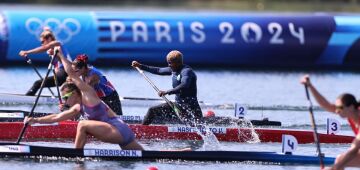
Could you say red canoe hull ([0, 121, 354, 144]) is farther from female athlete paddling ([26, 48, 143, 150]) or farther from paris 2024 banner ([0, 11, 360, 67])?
paris 2024 banner ([0, 11, 360, 67])

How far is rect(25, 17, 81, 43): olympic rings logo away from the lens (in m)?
34.6

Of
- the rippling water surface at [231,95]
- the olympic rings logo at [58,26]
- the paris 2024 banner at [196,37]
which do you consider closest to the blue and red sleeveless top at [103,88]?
the rippling water surface at [231,95]

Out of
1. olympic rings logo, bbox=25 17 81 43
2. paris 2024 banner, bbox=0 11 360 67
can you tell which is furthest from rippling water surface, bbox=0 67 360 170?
olympic rings logo, bbox=25 17 81 43

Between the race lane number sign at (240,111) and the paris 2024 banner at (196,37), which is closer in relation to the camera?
the race lane number sign at (240,111)

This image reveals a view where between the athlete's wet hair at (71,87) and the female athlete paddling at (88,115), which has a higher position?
the athlete's wet hair at (71,87)

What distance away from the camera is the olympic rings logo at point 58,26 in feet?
113

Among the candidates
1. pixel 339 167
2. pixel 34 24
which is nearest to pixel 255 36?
pixel 34 24

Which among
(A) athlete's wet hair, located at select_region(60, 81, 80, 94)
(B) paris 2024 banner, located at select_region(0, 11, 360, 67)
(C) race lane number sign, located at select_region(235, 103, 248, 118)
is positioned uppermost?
(B) paris 2024 banner, located at select_region(0, 11, 360, 67)

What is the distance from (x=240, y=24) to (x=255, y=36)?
2.07 ft

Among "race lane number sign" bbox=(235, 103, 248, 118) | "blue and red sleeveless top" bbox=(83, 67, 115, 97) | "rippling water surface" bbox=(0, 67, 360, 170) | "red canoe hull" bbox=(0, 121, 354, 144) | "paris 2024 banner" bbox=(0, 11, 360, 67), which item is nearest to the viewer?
"rippling water surface" bbox=(0, 67, 360, 170)

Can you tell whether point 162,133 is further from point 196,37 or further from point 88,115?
point 196,37

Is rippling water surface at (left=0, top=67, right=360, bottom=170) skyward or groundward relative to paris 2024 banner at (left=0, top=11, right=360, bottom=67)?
groundward

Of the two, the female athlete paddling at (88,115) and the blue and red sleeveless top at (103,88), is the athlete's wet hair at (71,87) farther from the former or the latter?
the blue and red sleeveless top at (103,88)

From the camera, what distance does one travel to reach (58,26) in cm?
3481
